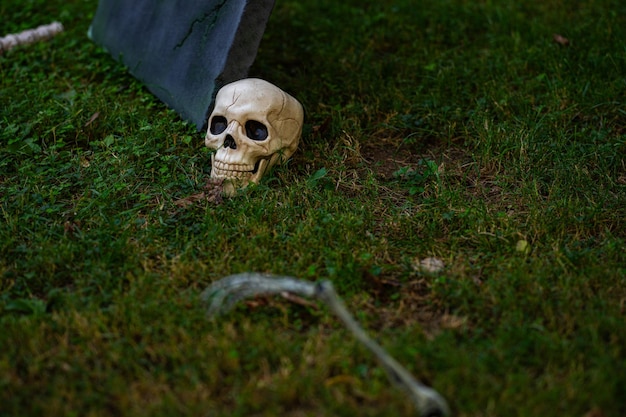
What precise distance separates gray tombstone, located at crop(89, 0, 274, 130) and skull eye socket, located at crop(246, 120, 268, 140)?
1.48 feet

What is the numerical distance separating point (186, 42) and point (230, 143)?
107 cm

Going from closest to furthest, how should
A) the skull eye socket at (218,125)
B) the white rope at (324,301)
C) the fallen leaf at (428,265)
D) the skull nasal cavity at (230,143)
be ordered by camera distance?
the white rope at (324,301)
the fallen leaf at (428,265)
the skull nasal cavity at (230,143)
the skull eye socket at (218,125)

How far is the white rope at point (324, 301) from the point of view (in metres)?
2.37

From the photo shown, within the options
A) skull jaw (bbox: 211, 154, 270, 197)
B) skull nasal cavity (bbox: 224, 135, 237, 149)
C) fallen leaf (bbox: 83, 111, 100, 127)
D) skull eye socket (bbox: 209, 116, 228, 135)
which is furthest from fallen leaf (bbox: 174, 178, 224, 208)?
fallen leaf (bbox: 83, 111, 100, 127)

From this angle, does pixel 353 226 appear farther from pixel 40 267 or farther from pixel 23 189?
pixel 23 189

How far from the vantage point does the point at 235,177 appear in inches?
147

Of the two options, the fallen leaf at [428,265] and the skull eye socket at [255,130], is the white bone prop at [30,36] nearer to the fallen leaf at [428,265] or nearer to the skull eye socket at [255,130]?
the skull eye socket at [255,130]

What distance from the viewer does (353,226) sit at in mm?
3402

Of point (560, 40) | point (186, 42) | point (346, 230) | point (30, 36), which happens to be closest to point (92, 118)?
point (186, 42)

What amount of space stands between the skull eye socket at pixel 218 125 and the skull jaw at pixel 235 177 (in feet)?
0.48

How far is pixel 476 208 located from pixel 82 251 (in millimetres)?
1766

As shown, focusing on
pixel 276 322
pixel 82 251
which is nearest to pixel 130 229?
pixel 82 251

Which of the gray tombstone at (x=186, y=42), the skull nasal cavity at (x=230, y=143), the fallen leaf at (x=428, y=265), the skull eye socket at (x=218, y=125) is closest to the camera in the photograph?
the fallen leaf at (x=428, y=265)

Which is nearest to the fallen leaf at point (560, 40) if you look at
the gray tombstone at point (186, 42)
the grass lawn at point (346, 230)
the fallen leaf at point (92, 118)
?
the grass lawn at point (346, 230)
